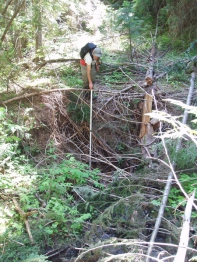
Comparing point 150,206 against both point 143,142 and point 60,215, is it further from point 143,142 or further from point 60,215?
point 143,142

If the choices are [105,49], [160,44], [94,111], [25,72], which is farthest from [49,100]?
[160,44]

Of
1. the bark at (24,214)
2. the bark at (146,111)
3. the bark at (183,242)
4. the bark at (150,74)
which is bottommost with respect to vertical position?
the bark at (24,214)

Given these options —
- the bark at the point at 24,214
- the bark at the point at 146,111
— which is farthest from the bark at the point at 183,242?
the bark at the point at 146,111

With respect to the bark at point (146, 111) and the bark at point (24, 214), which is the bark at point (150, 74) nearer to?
the bark at point (146, 111)

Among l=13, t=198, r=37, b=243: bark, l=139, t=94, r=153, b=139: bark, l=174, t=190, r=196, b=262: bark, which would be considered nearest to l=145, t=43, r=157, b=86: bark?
l=139, t=94, r=153, b=139: bark

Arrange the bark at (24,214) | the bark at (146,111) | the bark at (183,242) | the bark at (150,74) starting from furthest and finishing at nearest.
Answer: the bark at (150,74) < the bark at (146,111) < the bark at (24,214) < the bark at (183,242)

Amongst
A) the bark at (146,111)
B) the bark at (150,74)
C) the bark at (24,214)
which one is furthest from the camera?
the bark at (150,74)

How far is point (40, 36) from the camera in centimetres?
868

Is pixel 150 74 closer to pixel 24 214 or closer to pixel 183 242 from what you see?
pixel 24 214

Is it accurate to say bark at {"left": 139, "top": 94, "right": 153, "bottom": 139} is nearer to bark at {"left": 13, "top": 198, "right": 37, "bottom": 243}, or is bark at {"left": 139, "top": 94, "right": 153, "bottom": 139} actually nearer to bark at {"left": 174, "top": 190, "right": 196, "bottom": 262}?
bark at {"left": 13, "top": 198, "right": 37, "bottom": 243}

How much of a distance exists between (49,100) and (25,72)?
200cm

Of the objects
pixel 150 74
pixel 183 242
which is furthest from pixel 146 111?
pixel 183 242

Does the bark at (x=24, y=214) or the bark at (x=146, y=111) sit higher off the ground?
the bark at (x=146, y=111)

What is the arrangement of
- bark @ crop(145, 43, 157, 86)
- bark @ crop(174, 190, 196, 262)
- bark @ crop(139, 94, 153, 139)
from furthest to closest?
bark @ crop(145, 43, 157, 86) < bark @ crop(139, 94, 153, 139) < bark @ crop(174, 190, 196, 262)
